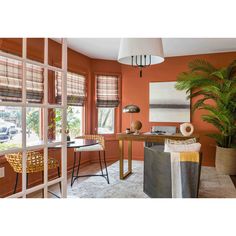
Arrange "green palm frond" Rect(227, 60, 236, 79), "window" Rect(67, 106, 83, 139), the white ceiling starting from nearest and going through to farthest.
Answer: the white ceiling < "green palm frond" Rect(227, 60, 236, 79) < "window" Rect(67, 106, 83, 139)

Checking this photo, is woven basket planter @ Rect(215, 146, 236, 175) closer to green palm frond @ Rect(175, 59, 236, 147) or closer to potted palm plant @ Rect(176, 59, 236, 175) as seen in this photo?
potted palm plant @ Rect(176, 59, 236, 175)

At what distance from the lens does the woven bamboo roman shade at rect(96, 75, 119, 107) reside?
5.64 m

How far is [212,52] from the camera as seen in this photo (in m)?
5.09

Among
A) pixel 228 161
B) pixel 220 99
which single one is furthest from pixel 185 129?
pixel 228 161

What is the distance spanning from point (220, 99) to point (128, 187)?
99.5 inches

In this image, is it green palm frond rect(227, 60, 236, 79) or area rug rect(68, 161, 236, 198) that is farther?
green palm frond rect(227, 60, 236, 79)

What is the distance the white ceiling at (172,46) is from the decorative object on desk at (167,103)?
2.63 feet

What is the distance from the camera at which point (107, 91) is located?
5.71 metres

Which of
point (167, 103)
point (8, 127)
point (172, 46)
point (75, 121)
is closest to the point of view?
point (8, 127)

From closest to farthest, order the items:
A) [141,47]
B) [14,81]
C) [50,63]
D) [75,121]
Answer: [141,47] < [14,81] < [50,63] < [75,121]

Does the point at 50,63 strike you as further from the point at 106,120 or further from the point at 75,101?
the point at 106,120

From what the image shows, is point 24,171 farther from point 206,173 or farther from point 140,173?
point 206,173

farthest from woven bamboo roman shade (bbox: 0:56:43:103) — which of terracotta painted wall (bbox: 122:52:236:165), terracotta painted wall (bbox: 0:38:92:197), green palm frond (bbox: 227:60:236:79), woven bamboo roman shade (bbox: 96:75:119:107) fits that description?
green palm frond (bbox: 227:60:236:79)
